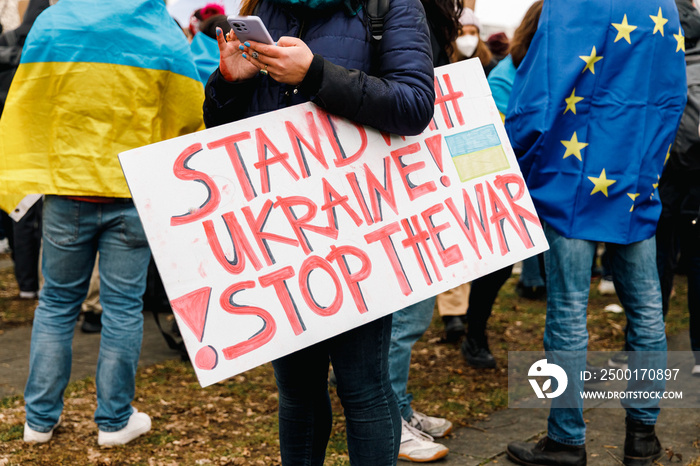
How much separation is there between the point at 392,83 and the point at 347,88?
0.44ft

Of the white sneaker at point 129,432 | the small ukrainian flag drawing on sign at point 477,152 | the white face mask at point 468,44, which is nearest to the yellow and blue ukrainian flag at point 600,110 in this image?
the small ukrainian flag drawing on sign at point 477,152

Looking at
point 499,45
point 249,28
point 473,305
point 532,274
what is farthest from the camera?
point 499,45

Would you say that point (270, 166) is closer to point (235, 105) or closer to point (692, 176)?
point (235, 105)

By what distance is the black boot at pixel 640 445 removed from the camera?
10.1 ft

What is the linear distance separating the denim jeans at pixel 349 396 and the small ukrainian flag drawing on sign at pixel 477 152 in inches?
21.4

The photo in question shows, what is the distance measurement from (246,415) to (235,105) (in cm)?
212

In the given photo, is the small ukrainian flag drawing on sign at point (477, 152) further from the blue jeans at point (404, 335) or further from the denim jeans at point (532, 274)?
the denim jeans at point (532, 274)

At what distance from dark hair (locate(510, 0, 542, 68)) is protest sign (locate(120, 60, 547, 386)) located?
1.48m

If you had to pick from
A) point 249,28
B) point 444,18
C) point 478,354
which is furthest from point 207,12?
point 249,28

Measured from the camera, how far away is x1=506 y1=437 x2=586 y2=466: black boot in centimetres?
301

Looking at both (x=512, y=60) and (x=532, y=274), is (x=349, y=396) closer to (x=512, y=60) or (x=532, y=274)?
(x=512, y=60)

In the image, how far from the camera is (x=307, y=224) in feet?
6.85

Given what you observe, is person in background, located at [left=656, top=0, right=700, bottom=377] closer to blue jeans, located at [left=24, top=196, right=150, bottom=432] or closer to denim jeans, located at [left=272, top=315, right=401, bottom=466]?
denim jeans, located at [left=272, top=315, right=401, bottom=466]

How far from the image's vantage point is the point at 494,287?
440 centimetres
